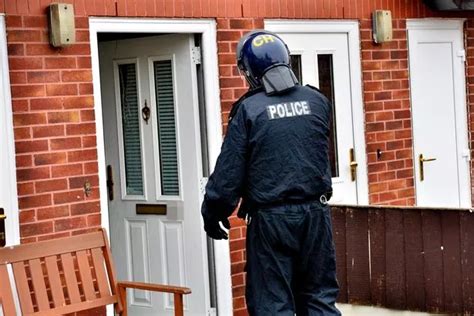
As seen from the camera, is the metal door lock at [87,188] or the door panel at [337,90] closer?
the metal door lock at [87,188]

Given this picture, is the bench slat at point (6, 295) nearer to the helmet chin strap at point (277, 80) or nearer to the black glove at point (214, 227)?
the black glove at point (214, 227)

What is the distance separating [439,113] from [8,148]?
457cm

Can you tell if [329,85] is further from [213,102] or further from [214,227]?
[214,227]

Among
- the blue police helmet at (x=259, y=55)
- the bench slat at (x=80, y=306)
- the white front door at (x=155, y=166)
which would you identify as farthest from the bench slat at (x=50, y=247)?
the white front door at (x=155, y=166)

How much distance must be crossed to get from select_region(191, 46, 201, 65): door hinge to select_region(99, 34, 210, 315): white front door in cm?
3

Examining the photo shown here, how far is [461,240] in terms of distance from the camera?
285 inches

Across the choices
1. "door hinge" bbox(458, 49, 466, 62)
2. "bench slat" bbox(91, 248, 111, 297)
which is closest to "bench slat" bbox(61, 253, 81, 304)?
"bench slat" bbox(91, 248, 111, 297)

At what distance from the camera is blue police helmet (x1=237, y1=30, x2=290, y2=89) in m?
5.96

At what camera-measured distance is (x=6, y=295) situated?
20.2 feet

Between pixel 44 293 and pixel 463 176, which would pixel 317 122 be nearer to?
pixel 44 293

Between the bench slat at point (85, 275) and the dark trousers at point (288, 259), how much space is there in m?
1.12

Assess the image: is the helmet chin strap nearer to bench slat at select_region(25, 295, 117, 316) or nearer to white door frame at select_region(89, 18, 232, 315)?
bench slat at select_region(25, 295, 117, 316)

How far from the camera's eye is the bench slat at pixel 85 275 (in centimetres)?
664

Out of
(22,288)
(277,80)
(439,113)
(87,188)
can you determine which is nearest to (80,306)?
(22,288)
